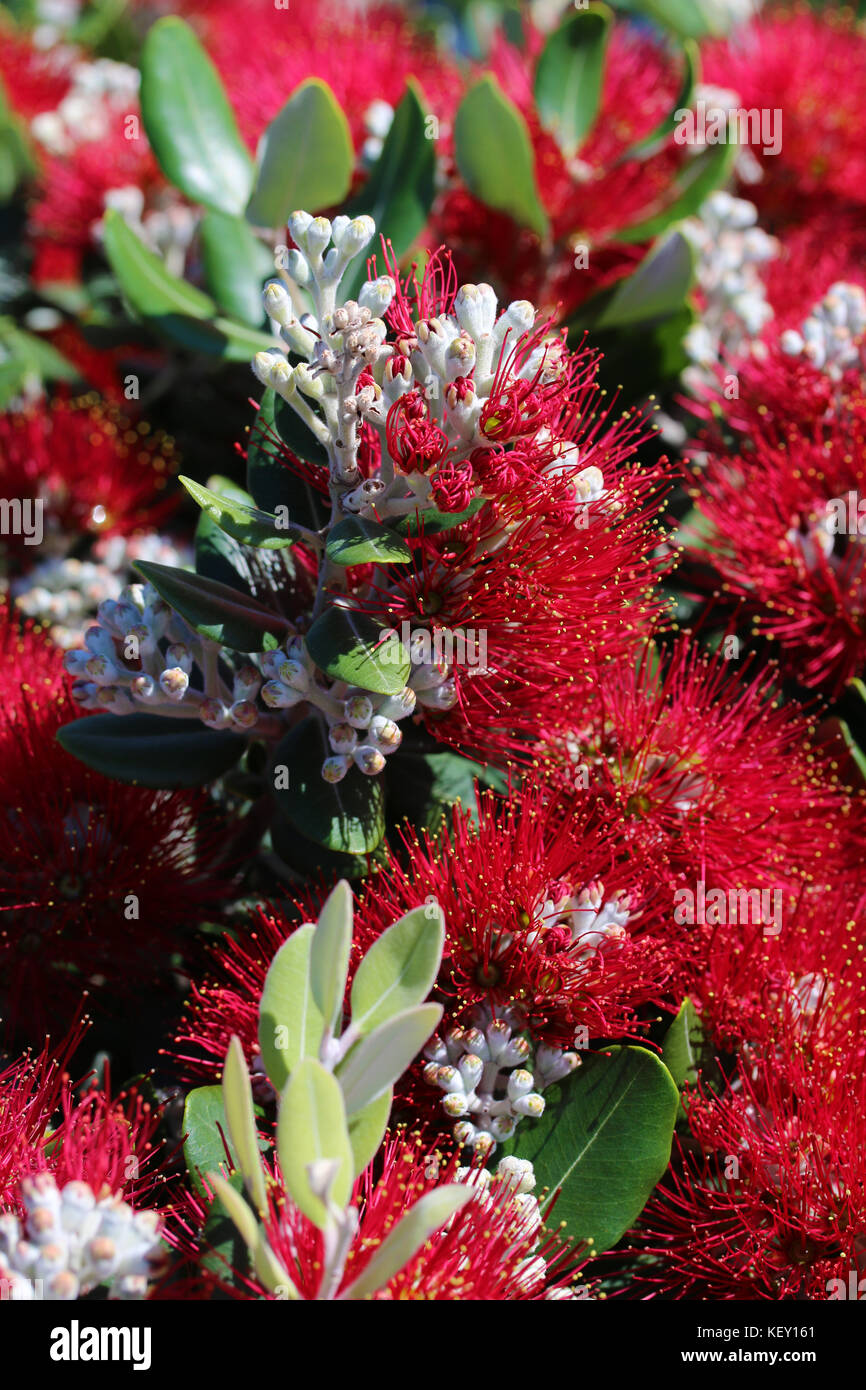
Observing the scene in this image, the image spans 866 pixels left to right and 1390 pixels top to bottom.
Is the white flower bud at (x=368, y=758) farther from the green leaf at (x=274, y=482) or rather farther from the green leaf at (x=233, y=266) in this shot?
the green leaf at (x=233, y=266)

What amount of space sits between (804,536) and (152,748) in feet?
2.24

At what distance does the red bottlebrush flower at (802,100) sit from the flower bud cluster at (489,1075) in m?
1.24

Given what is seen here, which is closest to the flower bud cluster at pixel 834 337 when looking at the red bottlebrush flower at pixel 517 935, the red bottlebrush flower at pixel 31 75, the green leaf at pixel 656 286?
the green leaf at pixel 656 286

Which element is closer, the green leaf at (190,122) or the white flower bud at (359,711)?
the white flower bud at (359,711)

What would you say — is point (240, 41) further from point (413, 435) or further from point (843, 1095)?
point (843, 1095)

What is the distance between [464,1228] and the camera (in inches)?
34.4

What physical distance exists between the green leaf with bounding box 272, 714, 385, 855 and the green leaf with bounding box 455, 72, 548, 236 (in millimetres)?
689

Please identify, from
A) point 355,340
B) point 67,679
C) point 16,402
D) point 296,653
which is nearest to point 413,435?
point 355,340

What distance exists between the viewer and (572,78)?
151 cm

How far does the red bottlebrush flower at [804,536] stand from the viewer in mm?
1249

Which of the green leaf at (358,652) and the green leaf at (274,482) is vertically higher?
the green leaf at (274,482)

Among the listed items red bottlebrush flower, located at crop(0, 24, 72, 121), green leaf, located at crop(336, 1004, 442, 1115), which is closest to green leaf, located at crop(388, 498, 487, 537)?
green leaf, located at crop(336, 1004, 442, 1115)

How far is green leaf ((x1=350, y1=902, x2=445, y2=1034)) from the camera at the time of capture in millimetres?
812

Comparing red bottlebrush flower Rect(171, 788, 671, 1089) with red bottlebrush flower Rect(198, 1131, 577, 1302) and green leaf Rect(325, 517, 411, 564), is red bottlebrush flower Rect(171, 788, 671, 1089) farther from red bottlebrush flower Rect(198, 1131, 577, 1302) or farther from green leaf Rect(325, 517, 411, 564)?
green leaf Rect(325, 517, 411, 564)
